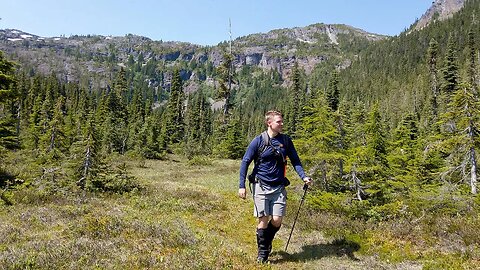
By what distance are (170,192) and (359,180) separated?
24.9 feet

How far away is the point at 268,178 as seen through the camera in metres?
7.02

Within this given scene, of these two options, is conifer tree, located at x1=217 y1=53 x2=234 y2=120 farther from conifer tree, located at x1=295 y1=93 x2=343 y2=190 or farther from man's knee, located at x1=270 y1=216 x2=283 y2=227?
man's knee, located at x1=270 y1=216 x2=283 y2=227

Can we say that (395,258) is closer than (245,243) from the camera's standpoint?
Yes

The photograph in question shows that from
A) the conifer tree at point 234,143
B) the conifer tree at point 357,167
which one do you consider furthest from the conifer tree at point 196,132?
the conifer tree at point 357,167

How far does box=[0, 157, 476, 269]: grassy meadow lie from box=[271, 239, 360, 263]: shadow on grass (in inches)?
0.9

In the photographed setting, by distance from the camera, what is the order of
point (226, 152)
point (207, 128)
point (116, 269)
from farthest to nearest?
point (207, 128) → point (226, 152) → point (116, 269)

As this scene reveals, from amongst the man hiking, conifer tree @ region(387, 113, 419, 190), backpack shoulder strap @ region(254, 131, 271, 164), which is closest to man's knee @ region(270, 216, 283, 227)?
the man hiking

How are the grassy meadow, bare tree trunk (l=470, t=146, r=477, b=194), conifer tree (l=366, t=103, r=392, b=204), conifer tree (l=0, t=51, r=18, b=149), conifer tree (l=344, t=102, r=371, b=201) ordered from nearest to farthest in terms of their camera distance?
the grassy meadow < conifer tree (l=344, t=102, r=371, b=201) < conifer tree (l=366, t=103, r=392, b=204) < bare tree trunk (l=470, t=146, r=477, b=194) < conifer tree (l=0, t=51, r=18, b=149)

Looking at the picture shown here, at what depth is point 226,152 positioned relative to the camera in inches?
1837

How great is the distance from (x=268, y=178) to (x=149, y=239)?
117 inches

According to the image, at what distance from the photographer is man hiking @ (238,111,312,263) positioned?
7.03 metres

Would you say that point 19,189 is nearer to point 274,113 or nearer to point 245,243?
point 245,243

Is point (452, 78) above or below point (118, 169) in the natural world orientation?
above

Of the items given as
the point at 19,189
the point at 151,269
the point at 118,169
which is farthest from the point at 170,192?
the point at 151,269
